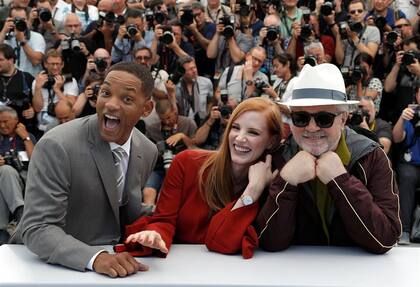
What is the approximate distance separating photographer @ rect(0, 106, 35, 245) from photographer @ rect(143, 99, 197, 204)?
3.82 feet

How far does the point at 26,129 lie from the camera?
7.02 meters

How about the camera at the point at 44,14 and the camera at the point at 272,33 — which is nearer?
the camera at the point at 272,33

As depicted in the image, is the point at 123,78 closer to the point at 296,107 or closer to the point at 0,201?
the point at 296,107

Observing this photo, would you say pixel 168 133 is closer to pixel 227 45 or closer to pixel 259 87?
pixel 259 87

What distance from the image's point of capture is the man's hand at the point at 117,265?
225cm

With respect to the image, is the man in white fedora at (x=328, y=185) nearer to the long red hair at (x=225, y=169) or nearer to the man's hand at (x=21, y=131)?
the long red hair at (x=225, y=169)

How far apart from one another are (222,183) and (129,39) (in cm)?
509

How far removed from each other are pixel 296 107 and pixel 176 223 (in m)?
0.67

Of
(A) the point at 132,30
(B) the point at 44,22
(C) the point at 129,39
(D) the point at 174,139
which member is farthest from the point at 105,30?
(D) the point at 174,139

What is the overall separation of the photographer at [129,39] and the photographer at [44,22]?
791mm

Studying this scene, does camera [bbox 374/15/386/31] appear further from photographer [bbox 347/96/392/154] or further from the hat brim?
the hat brim

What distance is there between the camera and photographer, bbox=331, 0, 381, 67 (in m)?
7.33

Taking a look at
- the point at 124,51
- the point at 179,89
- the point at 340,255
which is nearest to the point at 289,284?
the point at 340,255

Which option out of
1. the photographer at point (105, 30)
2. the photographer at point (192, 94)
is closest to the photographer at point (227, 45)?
the photographer at point (192, 94)
